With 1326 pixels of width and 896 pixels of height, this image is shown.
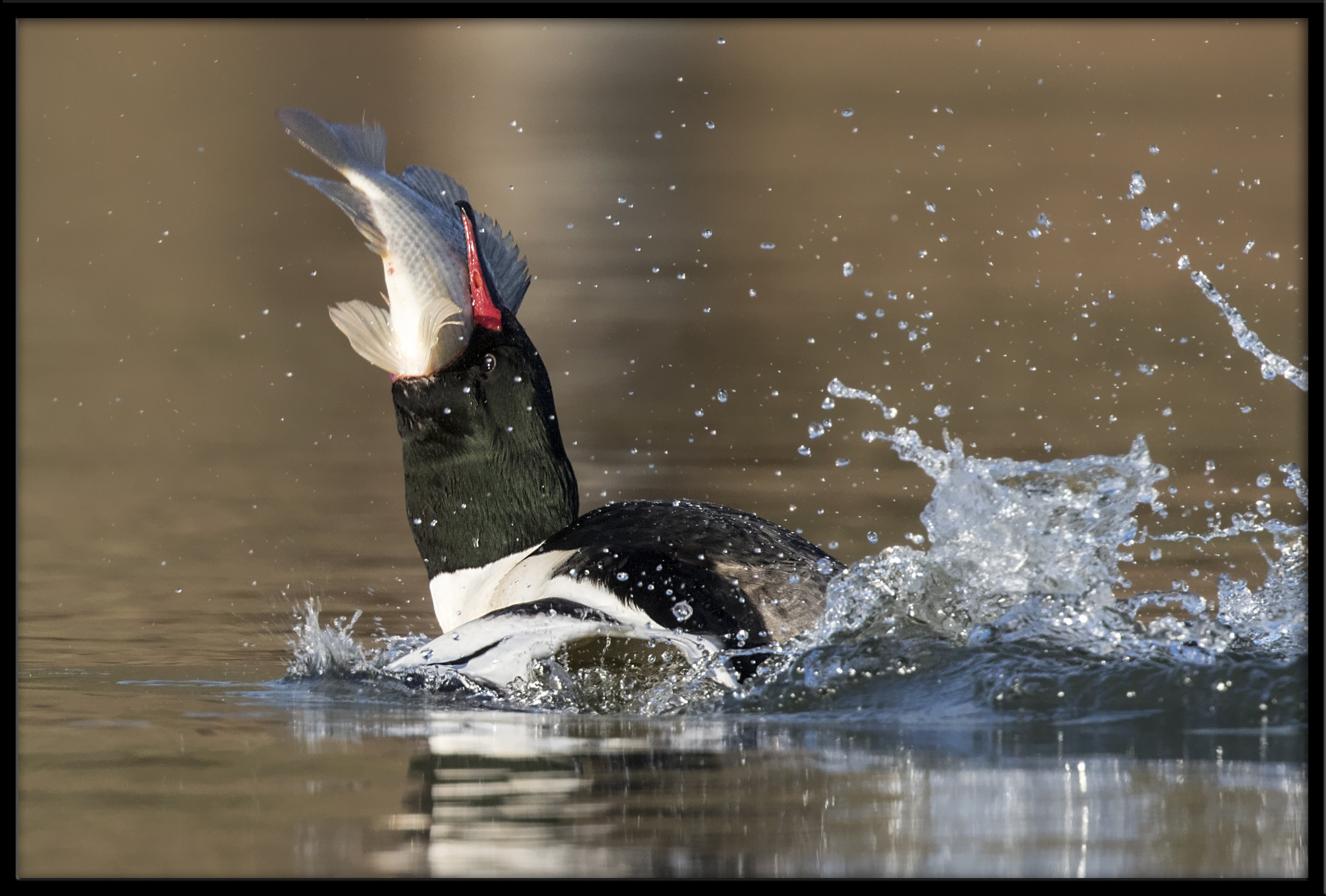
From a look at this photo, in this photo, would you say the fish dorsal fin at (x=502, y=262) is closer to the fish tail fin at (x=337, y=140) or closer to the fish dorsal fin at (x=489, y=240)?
the fish dorsal fin at (x=489, y=240)

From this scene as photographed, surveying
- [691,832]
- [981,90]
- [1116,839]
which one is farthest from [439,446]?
[981,90]

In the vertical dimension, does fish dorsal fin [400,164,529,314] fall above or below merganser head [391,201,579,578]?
above

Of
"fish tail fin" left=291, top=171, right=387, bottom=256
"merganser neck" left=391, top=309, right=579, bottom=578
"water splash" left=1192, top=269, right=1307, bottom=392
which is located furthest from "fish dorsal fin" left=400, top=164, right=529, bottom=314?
"water splash" left=1192, top=269, right=1307, bottom=392

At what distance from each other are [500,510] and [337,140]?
1107mm

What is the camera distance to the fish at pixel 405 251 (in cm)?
499

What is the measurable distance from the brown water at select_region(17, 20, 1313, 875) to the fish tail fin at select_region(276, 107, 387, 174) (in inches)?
55.0

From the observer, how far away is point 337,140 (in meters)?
5.02

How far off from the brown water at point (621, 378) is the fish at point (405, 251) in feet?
3.23

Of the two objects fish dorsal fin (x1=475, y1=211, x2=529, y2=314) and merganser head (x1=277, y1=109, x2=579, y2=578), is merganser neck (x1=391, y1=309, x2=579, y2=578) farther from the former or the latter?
fish dorsal fin (x1=475, y1=211, x2=529, y2=314)

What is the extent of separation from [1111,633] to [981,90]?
53.3 feet

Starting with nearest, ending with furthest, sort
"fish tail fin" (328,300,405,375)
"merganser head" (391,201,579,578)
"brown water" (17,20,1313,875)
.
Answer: "brown water" (17,20,1313,875) → "fish tail fin" (328,300,405,375) → "merganser head" (391,201,579,578)

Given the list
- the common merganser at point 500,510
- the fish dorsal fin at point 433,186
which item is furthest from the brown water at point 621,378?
the fish dorsal fin at point 433,186

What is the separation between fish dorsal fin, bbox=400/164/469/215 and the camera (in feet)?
17.2

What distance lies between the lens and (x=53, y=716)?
4441 mm
